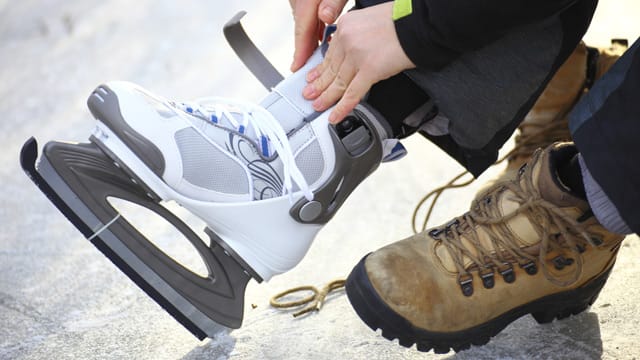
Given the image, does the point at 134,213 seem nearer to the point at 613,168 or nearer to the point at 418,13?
the point at 418,13

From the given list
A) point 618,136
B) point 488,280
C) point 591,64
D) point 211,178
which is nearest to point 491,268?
point 488,280

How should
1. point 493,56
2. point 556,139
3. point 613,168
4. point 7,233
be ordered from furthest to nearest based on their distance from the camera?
point 7,233 < point 556,139 < point 493,56 < point 613,168

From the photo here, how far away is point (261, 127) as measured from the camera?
38.5 inches

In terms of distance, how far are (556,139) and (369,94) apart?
45cm

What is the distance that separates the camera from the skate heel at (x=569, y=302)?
3.17ft

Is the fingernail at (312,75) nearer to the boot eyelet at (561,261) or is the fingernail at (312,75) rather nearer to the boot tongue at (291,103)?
the boot tongue at (291,103)

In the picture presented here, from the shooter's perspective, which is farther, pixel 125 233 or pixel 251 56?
pixel 251 56

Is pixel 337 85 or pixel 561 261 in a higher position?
pixel 337 85

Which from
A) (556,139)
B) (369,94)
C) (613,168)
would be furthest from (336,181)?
(556,139)

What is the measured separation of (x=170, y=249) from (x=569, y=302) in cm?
67

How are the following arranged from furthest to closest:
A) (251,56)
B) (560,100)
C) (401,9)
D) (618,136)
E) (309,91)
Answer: (560,100) → (251,56) → (309,91) → (401,9) → (618,136)

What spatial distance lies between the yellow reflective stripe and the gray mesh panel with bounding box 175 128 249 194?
269 mm

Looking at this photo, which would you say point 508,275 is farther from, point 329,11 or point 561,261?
point 329,11

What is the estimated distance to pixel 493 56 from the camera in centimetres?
91
